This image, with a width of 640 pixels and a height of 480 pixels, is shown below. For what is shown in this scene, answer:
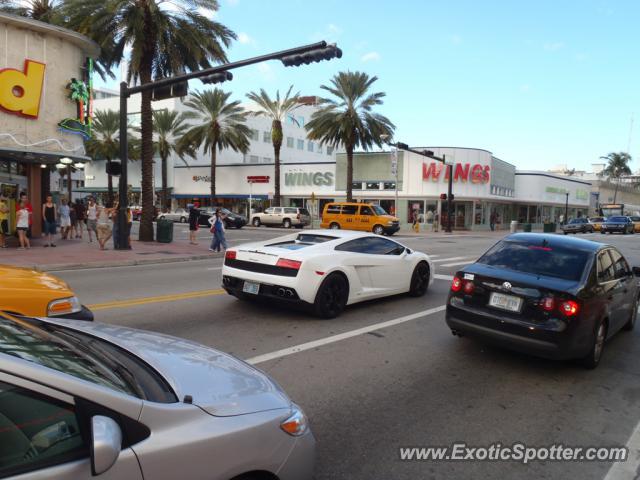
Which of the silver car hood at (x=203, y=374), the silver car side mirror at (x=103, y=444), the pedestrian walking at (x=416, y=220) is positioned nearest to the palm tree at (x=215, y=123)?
the pedestrian walking at (x=416, y=220)

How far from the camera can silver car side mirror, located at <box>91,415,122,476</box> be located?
168 centimetres

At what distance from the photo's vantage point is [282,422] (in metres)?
2.40

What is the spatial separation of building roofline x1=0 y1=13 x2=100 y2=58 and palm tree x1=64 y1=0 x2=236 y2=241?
0.56 meters

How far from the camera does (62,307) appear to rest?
4758mm

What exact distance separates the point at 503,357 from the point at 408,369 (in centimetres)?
136

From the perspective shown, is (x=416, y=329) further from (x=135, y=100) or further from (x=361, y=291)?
(x=135, y=100)

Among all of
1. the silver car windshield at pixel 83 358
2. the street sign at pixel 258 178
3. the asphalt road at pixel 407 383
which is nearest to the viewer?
the silver car windshield at pixel 83 358

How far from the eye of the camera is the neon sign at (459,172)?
4256 cm

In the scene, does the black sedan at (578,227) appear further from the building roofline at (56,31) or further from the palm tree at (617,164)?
the palm tree at (617,164)

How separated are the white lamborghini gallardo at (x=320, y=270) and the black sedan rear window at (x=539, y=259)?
84.6 inches

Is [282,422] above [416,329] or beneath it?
above

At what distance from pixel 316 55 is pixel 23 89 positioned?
10695mm

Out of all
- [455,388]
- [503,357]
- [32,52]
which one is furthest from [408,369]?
[32,52]

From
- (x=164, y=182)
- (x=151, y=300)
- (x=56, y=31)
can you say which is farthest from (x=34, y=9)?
(x=164, y=182)
